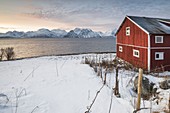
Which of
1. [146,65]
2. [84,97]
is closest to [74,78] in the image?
[84,97]

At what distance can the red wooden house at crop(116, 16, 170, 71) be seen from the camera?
62.5ft

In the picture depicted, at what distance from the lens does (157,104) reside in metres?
6.39

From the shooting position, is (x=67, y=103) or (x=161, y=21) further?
(x=161, y=21)

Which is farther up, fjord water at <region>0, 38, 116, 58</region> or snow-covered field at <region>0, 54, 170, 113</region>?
snow-covered field at <region>0, 54, 170, 113</region>

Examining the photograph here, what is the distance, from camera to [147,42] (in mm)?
19047

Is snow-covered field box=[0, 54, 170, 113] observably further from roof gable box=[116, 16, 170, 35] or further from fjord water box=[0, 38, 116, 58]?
fjord water box=[0, 38, 116, 58]

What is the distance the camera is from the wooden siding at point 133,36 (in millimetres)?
19766

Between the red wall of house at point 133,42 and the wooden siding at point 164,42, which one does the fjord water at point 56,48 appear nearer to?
the red wall of house at point 133,42

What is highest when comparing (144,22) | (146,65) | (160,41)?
(144,22)

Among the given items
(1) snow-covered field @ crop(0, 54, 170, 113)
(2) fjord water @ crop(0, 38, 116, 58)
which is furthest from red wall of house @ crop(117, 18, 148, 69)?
(2) fjord water @ crop(0, 38, 116, 58)

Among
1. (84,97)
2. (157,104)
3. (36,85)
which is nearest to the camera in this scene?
(157,104)

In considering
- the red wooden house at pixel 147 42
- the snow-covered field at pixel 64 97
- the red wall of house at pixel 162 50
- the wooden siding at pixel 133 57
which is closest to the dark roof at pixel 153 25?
the red wooden house at pixel 147 42

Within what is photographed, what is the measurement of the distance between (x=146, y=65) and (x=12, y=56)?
22519 millimetres

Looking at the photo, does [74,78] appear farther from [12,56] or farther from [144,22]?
[12,56]
